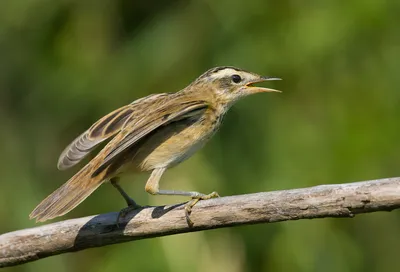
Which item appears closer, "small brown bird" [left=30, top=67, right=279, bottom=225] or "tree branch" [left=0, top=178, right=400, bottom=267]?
"tree branch" [left=0, top=178, right=400, bottom=267]

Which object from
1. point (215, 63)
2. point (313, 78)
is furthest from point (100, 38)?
point (313, 78)

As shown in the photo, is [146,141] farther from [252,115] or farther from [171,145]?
[252,115]

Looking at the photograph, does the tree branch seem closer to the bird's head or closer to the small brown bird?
the small brown bird

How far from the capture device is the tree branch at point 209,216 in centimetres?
489

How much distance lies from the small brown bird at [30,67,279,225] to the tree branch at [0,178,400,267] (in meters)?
0.17

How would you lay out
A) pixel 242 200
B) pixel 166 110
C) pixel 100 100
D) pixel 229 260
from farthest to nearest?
1. pixel 100 100
2. pixel 229 260
3. pixel 166 110
4. pixel 242 200

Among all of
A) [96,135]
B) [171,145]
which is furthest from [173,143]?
[96,135]

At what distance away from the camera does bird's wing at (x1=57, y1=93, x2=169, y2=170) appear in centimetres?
616

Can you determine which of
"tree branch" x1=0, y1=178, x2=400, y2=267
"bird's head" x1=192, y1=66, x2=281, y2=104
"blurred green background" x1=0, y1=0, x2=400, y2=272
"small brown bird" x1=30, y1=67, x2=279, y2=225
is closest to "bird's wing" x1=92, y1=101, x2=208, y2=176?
"small brown bird" x1=30, y1=67, x2=279, y2=225

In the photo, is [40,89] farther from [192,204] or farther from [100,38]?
[192,204]

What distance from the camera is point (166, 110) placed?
6.14 meters

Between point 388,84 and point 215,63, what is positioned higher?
point 215,63

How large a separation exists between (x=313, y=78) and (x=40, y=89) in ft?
8.40

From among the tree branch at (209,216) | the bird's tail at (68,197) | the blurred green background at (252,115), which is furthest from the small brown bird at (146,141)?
the blurred green background at (252,115)
